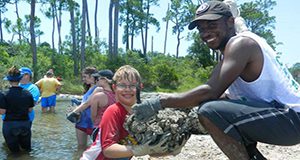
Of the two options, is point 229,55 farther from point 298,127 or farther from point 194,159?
point 194,159

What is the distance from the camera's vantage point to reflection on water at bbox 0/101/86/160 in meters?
6.72

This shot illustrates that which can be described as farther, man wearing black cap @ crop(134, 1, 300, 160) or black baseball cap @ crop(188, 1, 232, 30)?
black baseball cap @ crop(188, 1, 232, 30)

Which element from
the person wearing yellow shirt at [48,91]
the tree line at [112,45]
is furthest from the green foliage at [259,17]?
the person wearing yellow shirt at [48,91]

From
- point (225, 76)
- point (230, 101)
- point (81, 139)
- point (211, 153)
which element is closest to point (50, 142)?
point (81, 139)

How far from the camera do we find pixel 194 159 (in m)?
5.48

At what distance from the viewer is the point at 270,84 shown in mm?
2539

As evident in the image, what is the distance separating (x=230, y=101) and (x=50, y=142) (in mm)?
6090

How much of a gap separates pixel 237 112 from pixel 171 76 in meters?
27.5

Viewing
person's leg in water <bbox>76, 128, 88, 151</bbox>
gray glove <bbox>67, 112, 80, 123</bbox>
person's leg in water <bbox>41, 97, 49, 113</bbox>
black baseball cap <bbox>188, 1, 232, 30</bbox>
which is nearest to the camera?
black baseball cap <bbox>188, 1, 232, 30</bbox>

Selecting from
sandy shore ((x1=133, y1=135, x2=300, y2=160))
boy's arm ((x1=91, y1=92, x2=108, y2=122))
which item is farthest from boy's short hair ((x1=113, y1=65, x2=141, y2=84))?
sandy shore ((x1=133, y1=135, x2=300, y2=160))

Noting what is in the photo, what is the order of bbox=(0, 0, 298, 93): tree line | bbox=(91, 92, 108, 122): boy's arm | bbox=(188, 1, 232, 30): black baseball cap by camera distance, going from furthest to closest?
bbox=(0, 0, 298, 93): tree line < bbox=(91, 92, 108, 122): boy's arm < bbox=(188, 1, 232, 30): black baseball cap

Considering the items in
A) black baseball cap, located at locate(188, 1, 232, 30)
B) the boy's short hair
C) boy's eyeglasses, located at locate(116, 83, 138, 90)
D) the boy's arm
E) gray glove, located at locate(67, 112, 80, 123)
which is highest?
black baseball cap, located at locate(188, 1, 232, 30)

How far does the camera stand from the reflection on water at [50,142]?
22.1 feet

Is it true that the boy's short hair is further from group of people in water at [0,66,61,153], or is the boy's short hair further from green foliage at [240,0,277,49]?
green foliage at [240,0,277,49]
